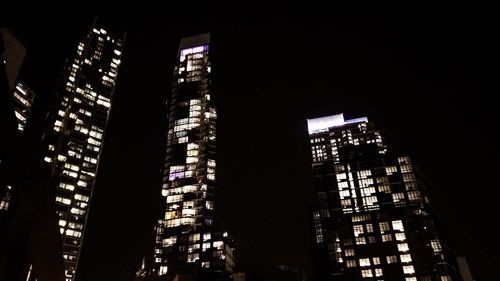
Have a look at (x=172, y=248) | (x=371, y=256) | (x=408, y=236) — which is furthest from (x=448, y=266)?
(x=172, y=248)

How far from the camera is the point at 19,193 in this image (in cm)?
2892

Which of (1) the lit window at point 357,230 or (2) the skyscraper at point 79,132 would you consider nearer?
(1) the lit window at point 357,230

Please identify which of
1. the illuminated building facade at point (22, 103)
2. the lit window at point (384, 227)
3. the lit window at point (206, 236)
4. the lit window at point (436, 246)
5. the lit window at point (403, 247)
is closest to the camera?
the illuminated building facade at point (22, 103)

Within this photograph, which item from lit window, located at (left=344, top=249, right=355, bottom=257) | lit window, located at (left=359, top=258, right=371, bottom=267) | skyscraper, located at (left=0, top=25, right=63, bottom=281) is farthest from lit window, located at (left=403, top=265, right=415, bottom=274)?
A: skyscraper, located at (left=0, top=25, right=63, bottom=281)

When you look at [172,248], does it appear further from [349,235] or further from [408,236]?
[408,236]

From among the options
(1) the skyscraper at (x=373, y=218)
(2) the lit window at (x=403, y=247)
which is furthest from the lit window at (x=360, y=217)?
(2) the lit window at (x=403, y=247)

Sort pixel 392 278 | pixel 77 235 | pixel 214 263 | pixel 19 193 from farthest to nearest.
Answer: pixel 77 235
pixel 214 263
pixel 392 278
pixel 19 193

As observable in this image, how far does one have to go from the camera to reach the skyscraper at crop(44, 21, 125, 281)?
136500 millimetres

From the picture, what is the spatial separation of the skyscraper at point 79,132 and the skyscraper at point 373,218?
84.7 meters

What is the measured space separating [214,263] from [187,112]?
6636 centimetres

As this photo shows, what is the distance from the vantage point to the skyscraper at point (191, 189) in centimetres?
13025

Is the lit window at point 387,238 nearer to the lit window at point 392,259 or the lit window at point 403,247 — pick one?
the lit window at point 403,247

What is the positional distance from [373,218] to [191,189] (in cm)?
6322

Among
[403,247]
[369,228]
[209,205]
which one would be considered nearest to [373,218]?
[369,228]
